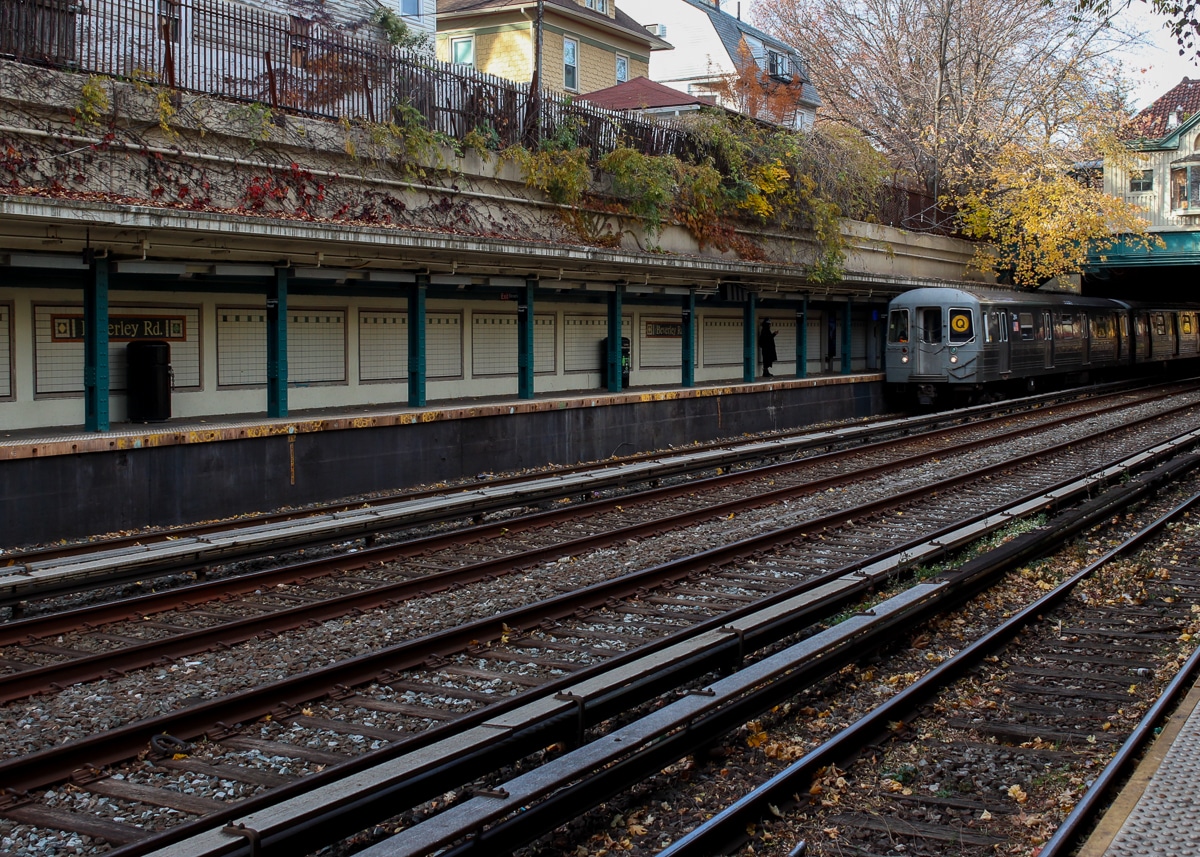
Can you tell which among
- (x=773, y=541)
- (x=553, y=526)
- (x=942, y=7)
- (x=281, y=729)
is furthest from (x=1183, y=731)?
(x=942, y=7)

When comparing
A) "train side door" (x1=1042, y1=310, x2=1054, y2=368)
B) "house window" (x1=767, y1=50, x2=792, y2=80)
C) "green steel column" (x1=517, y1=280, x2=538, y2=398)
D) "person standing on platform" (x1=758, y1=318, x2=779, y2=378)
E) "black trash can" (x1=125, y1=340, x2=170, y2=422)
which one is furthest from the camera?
"house window" (x1=767, y1=50, x2=792, y2=80)

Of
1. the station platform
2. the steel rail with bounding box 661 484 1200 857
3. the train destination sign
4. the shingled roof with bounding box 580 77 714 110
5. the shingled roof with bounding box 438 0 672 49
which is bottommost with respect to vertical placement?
the steel rail with bounding box 661 484 1200 857

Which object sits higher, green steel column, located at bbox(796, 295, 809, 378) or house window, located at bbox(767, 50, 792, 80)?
house window, located at bbox(767, 50, 792, 80)

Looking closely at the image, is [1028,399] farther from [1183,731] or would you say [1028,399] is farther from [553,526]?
[1183,731]

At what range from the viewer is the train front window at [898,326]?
28.5 meters

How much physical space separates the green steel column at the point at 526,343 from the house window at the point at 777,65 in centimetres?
3118

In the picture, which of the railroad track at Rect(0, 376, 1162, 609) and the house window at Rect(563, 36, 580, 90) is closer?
the railroad track at Rect(0, 376, 1162, 609)

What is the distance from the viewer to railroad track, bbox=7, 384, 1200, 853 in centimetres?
565

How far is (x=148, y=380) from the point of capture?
47.7ft

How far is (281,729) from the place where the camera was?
6.59 m

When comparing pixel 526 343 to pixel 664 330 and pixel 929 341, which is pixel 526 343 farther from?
pixel 929 341

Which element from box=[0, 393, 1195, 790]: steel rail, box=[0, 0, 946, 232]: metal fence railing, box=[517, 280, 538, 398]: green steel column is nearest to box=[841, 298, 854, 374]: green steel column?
box=[0, 0, 946, 232]: metal fence railing

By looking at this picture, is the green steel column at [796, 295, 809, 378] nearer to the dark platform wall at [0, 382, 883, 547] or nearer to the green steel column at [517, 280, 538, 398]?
the dark platform wall at [0, 382, 883, 547]

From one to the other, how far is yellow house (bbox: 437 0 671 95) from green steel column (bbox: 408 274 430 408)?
21326 millimetres
